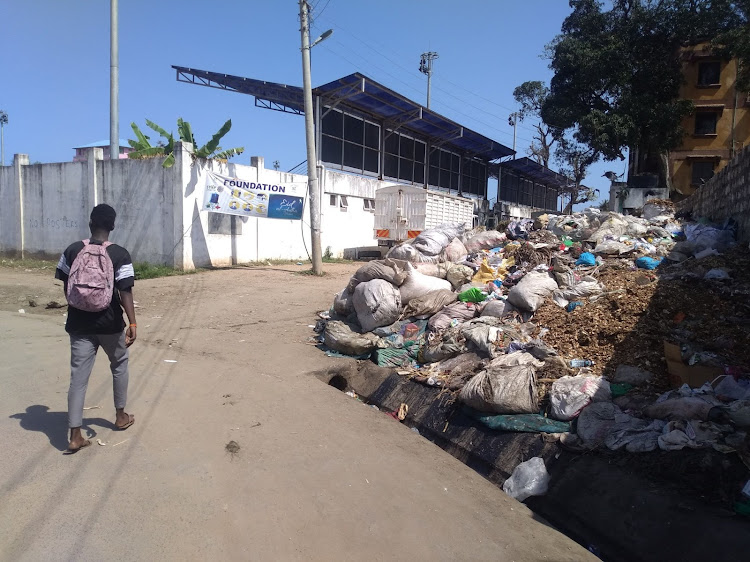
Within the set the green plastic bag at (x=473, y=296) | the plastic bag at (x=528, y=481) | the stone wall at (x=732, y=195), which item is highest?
the stone wall at (x=732, y=195)

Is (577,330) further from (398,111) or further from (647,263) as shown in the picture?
(398,111)

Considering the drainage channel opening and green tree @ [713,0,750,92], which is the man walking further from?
green tree @ [713,0,750,92]

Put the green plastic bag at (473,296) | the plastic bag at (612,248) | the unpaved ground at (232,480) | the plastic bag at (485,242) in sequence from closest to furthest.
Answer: the unpaved ground at (232,480) → the green plastic bag at (473,296) → the plastic bag at (612,248) → the plastic bag at (485,242)

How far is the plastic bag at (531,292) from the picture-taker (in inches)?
226

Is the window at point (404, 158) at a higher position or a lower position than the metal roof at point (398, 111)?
lower

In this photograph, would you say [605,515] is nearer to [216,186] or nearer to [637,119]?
[216,186]

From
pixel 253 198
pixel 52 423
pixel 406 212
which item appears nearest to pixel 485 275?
pixel 52 423

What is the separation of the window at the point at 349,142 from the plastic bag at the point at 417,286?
13.8m

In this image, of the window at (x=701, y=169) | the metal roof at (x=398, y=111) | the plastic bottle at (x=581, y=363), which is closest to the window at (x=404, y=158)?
the metal roof at (x=398, y=111)

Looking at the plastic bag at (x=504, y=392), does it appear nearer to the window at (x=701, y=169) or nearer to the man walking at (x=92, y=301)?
the man walking at (x=92, y=301)

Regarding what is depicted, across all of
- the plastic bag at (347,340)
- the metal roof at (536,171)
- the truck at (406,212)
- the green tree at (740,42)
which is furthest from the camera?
the metal roof at (536,171)

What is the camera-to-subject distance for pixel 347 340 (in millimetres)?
6340

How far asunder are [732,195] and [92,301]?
771 centimetres

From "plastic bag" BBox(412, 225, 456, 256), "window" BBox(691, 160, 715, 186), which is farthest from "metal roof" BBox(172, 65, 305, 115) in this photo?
"window" BBox(691, 160, 715, 186)
